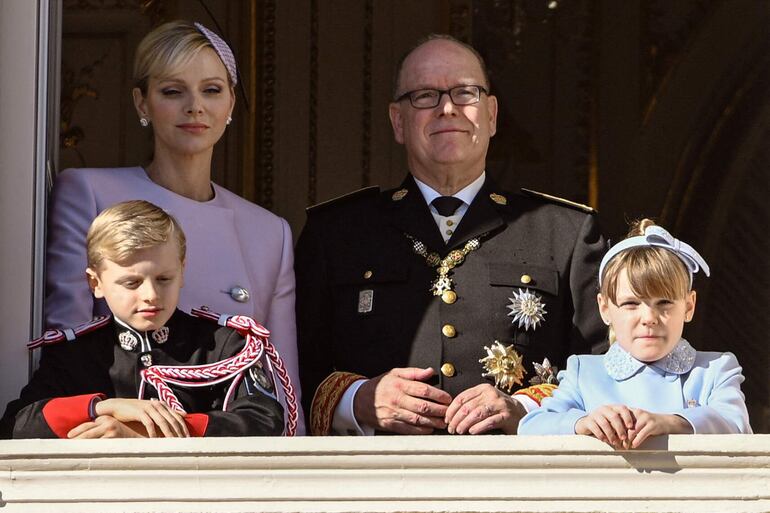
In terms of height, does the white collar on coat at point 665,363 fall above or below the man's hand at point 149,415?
above

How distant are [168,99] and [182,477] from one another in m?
0.97

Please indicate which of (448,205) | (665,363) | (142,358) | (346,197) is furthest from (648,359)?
(346,197)

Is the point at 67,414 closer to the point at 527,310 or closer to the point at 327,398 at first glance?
the point at 327,398

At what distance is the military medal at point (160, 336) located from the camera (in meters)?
3.48

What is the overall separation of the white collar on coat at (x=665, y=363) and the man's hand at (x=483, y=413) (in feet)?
0.80

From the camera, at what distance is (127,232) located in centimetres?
344

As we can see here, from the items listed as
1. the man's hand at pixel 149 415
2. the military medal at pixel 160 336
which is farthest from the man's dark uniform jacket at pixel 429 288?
the man's hand at pixel 149 415

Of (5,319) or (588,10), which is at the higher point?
(588,10)

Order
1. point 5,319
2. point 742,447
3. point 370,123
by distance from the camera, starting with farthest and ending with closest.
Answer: point 370,123 < point 5,319 < point 742,447

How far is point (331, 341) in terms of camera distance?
400 centimetres

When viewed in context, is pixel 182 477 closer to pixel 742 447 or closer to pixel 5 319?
pixel 5 319

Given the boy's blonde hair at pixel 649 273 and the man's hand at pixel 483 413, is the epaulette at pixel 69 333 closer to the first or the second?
the man's hand at pixel 483 413

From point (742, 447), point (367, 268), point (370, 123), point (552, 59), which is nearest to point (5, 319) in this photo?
point (367, 268)

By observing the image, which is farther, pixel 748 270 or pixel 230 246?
pixel 748 270
